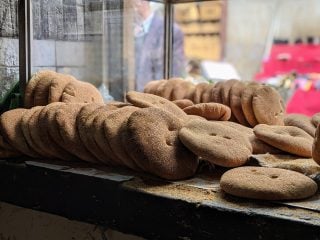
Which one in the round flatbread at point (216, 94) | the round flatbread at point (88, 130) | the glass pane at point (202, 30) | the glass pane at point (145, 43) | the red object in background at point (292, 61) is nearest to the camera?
the round flatbread at point (88, 130)

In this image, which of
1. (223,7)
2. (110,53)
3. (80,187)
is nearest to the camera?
(80,187)

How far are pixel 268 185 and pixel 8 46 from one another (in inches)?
42.2

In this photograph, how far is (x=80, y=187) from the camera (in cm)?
119

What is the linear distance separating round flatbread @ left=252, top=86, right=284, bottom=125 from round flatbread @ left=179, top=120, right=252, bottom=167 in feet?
1.12

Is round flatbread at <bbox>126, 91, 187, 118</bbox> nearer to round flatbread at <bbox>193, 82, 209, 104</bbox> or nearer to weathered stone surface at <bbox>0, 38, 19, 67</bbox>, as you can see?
round flatbread at <bbox>193, 82, 209, 104</bbox>

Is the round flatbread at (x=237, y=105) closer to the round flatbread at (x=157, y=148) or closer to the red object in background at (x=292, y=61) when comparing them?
the round flatbread at (x=157, y=148)

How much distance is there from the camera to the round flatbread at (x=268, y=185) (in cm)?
94

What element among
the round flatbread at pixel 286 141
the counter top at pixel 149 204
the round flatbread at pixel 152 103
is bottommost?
the counter top at pixel 149 204

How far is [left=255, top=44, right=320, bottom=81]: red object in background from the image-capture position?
12.5 feet

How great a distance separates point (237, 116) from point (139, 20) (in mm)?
1056

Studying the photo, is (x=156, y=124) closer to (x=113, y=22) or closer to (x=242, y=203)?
(x=242, y=203)

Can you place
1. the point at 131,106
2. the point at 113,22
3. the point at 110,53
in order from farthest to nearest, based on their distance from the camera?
1. the point at 110,53
2. the point at 113,22
3. the point at 131,106

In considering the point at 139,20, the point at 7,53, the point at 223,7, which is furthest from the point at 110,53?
the point at 223,7

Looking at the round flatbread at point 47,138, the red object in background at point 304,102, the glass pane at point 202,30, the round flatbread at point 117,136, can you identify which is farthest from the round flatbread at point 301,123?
the glass pane at point 202,30
